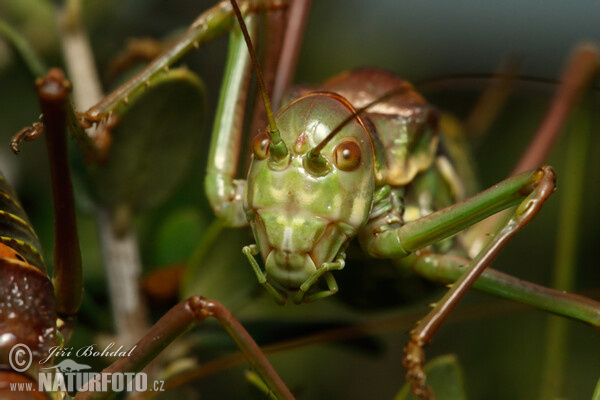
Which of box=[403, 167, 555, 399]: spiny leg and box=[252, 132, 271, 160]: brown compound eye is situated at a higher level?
box=[252, 132, 271, 160]: brown compound eye

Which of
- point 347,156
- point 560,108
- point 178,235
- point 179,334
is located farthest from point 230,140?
point 560,108

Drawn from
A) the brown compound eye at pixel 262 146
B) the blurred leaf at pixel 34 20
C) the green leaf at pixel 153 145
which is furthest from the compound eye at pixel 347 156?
the blurred leaf at pixel 34 20

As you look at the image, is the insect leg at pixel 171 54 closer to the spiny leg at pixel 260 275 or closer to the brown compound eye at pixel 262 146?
the brown compound eye at pixel 262 146

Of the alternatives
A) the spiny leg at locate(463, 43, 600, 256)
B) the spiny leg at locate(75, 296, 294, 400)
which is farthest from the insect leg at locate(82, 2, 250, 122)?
the spiny leg at locate(463, 43, 600, 256)

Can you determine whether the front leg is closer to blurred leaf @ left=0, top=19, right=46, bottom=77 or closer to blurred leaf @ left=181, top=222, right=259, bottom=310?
blurred leaf @ left=181, top=222, right=259, bottom=310

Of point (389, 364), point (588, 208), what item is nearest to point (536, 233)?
point (588, 208)

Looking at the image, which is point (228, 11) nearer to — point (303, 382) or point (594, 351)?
point (303, 382)

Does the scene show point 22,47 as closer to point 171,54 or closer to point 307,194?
point 171,54
